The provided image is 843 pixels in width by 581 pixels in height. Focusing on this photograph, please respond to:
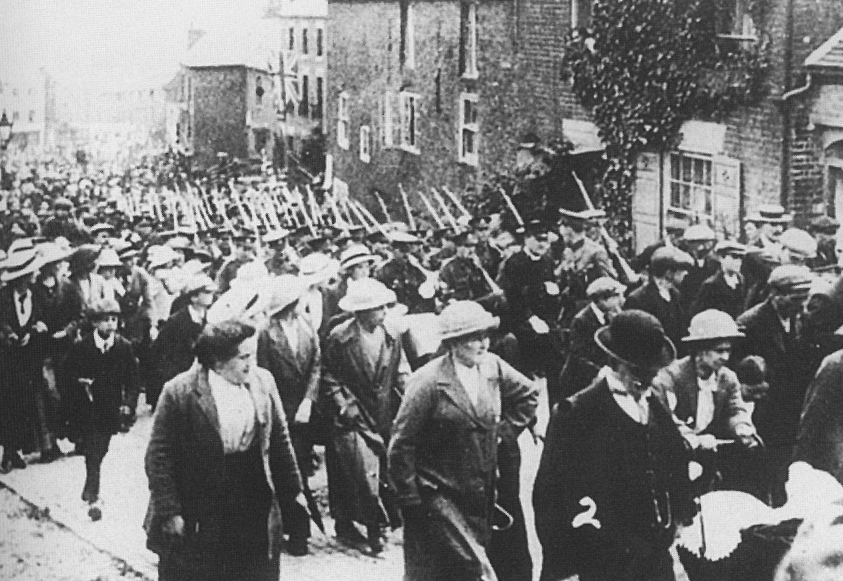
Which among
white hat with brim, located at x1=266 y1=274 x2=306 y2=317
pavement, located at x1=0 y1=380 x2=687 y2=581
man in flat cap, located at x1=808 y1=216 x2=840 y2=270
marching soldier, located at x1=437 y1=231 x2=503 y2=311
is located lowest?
pavement, located at x1=0 y1=380 x2=687 y2=581

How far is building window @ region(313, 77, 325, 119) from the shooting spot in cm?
707

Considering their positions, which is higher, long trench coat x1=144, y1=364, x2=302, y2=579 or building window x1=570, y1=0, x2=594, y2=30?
building window x1=570, y1=0, x2=594, y2=30

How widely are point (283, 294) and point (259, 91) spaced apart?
4.88 ft

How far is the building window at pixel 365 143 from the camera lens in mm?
7715

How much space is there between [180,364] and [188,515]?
78.0 inches

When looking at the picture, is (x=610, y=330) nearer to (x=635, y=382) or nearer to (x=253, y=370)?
(x=635, y=382)

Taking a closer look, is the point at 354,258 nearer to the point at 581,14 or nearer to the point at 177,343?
the point at 177,343

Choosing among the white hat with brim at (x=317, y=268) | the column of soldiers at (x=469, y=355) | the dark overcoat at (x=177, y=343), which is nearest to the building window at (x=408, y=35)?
the column of soldiers at (x=469, y=355)

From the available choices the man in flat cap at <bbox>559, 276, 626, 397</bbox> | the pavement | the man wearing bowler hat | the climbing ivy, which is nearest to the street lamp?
the pavement

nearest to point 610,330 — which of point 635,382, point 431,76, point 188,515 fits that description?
point 635,382

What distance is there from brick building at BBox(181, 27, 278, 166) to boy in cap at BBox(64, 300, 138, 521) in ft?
3.49

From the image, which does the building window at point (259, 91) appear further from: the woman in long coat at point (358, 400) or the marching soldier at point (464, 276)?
the woman in long coat at point (358, 400)

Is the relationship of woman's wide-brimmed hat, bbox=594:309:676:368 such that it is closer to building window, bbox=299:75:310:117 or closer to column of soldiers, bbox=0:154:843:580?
column of soldiers, bbox=0:154:843:580

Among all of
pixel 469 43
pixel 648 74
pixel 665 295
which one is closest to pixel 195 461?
pixel 665 295
